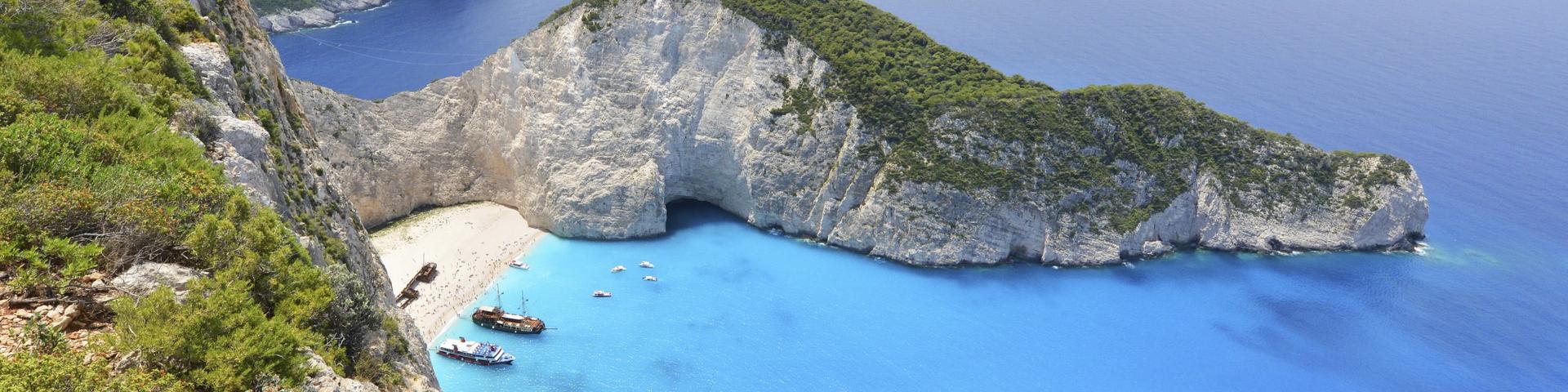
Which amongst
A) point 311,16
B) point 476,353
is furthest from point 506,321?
point 311,16

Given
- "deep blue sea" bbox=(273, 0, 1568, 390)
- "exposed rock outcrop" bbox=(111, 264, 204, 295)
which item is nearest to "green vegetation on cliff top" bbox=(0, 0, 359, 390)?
"exposed rock outcrop" bbox=(111, 264, 204, 295)

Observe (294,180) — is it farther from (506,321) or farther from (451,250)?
(451,250)

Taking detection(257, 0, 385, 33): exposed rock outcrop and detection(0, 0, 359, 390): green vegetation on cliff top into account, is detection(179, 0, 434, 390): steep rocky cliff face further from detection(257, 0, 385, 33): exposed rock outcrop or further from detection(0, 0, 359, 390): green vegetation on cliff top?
detection(257, 0, 385, 33): exposed rock outcrop

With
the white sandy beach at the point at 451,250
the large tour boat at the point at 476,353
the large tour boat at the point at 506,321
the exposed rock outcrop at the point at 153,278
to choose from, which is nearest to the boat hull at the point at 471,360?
the large tour boat at the point at 476,353

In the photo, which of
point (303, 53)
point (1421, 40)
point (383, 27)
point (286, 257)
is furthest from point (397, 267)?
point (1421, 40)

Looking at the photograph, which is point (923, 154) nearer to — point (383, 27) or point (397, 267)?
point (397, 267)
